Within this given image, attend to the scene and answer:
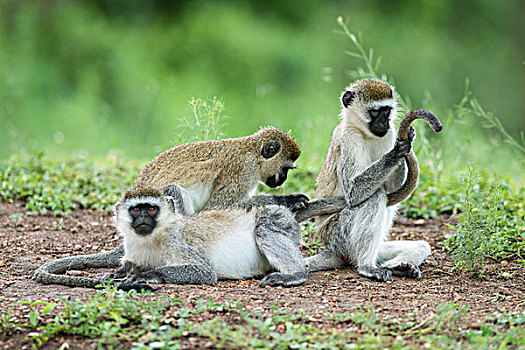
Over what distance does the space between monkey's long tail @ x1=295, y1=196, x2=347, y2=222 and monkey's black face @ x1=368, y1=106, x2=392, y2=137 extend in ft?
2.28

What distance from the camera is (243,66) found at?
15180 mm

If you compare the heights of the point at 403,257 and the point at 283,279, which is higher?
the point at 403,257

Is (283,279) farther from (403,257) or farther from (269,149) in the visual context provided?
(269,149)

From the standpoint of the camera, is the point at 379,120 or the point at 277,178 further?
the point at 277,178

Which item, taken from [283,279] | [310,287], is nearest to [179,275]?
[283,279]

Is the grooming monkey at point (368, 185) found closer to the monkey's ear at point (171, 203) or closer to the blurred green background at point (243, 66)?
the monkey's ear at point (171, 203)

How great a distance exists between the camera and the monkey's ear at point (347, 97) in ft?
20.3

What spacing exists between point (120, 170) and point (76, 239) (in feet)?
7.62

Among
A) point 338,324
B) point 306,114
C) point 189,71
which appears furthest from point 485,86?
point 338,324

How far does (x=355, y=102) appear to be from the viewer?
6.14 meters

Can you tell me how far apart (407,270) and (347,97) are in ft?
5.53

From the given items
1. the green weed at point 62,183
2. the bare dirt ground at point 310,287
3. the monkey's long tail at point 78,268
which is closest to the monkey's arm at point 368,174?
the bare dirt ground at point 310,287

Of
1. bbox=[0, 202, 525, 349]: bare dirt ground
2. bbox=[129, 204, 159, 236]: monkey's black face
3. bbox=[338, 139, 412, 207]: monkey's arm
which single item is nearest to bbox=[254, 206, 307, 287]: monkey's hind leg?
bbox=[0, 202, 525, 349]: bare dirt ground

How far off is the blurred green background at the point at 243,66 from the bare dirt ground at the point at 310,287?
4838 millimetres
